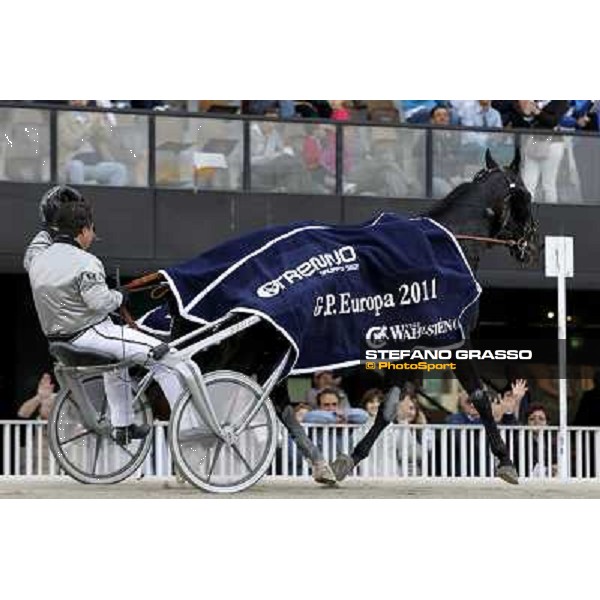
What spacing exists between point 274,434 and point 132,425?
0.96m

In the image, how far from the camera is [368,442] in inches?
527

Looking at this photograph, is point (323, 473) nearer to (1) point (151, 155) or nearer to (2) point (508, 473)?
(2) point (508, 473)

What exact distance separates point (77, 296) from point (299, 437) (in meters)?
2.03

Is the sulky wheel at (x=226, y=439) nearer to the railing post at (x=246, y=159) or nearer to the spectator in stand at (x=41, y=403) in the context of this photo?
the spectator in stand at (x=41, y=403)

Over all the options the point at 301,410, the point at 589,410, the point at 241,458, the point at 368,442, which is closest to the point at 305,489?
the point at 368,442

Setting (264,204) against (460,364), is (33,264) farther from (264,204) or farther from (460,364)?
(264,204)

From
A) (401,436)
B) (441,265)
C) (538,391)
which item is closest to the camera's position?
(441,265)

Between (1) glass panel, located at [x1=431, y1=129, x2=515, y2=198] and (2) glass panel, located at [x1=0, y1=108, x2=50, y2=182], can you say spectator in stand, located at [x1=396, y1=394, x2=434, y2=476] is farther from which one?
(2) glass panel, located at [x1=0, y1=108, x2=50, y2=182]

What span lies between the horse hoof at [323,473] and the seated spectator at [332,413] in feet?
5.53

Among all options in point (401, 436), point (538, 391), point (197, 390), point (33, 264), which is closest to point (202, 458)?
point (197, 390)

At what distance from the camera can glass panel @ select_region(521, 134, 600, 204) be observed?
681 inches

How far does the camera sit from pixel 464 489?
45.3 ft

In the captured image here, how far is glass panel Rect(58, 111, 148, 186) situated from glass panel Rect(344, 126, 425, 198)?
190cm

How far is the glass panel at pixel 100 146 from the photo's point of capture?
16.7m
